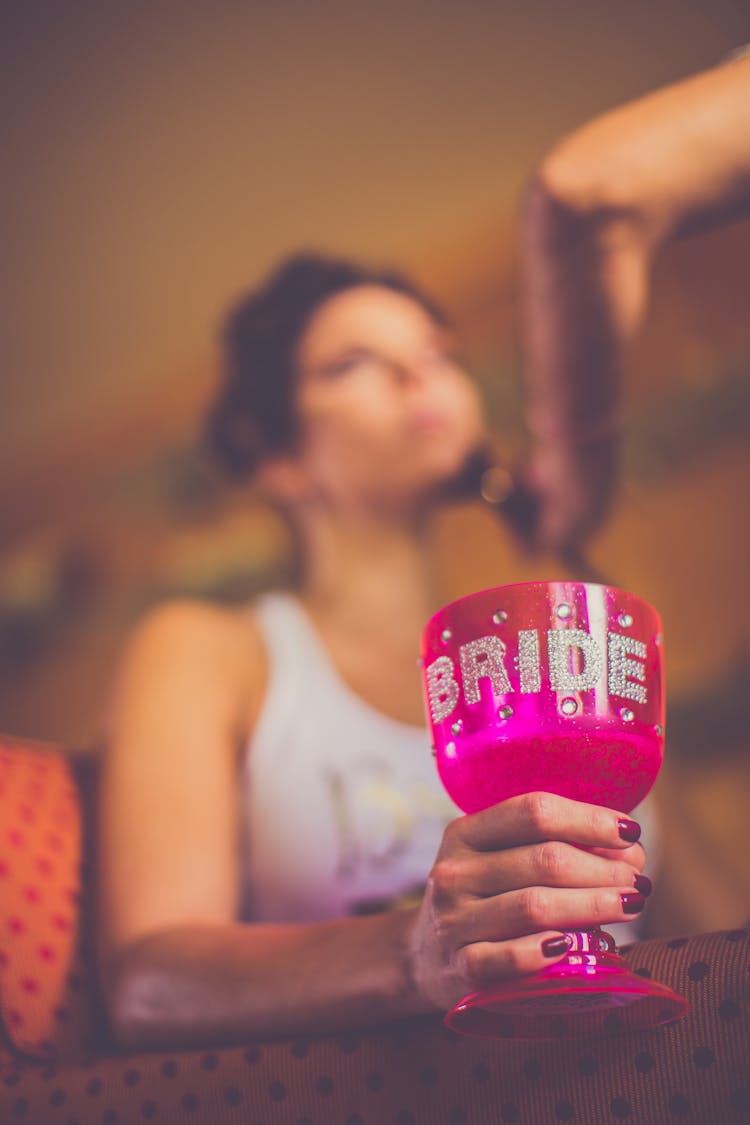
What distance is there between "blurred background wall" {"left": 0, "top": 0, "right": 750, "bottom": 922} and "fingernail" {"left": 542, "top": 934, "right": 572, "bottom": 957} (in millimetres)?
1172

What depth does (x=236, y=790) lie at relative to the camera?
0.87 m

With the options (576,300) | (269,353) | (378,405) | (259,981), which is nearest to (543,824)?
(259,981)

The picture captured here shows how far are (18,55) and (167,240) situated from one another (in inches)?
18.2

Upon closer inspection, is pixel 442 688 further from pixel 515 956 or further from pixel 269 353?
pixel 269 353

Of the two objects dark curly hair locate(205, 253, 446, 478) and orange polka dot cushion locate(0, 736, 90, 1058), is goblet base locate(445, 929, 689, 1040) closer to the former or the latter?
orange polka dot cushion locate(0, 736, 90, 1058)

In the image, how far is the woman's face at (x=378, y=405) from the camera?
1.18m

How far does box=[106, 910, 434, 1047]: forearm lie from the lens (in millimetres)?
507

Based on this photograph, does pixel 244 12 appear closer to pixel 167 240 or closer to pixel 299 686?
pixel 167 240

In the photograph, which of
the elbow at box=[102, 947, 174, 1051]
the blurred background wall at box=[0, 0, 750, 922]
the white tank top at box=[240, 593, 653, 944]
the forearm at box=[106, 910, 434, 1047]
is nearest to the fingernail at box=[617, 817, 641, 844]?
the forearm at box=[106, 910, 434, 1047]

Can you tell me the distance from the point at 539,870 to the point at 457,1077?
110mm

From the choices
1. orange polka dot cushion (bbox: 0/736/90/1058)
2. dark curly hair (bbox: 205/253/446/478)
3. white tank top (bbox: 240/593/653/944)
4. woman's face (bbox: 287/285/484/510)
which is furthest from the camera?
dark curly hair (bbox: 205/253/446/478)

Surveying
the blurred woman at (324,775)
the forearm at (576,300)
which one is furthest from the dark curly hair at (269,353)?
the forearm at (576,300)

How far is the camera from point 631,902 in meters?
0.42

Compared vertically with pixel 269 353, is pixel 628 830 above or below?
below
